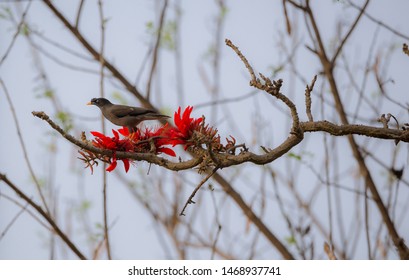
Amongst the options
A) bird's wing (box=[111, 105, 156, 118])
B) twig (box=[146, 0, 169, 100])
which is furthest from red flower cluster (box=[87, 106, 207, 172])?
twig (box=[146, 0, 169, 100])

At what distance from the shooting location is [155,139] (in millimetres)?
976

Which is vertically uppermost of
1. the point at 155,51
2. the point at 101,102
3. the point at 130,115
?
the point at 155,51

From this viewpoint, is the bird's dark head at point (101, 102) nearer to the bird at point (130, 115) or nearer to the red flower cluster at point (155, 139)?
→ the bird at point (130, 115)

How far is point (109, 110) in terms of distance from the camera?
3.78 ft

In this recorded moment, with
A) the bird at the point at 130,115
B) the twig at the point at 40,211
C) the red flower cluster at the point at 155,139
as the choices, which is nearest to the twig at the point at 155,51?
the twig at the point at 40,211

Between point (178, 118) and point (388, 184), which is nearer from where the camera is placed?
point (178, 118)

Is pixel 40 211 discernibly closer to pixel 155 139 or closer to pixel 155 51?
pixel 155 139

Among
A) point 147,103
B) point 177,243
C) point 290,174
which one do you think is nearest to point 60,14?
point 147,103

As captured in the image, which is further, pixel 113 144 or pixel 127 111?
pixel 127 111

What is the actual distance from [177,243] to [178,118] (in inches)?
44.1

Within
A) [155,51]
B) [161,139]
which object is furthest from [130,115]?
[155,51]

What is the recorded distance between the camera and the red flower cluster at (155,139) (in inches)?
36.4
